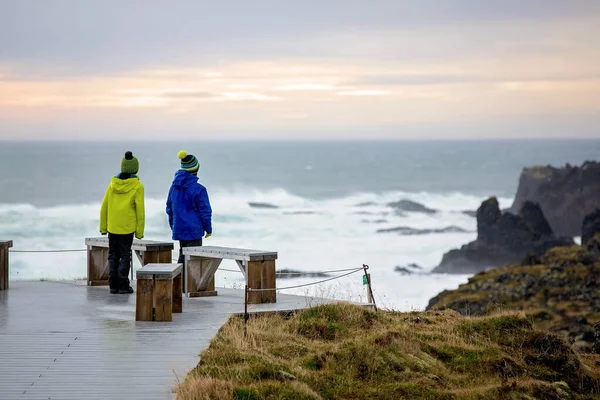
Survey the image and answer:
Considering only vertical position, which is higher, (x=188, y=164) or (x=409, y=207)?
(x=188, y=164)

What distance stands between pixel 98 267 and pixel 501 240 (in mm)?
48484

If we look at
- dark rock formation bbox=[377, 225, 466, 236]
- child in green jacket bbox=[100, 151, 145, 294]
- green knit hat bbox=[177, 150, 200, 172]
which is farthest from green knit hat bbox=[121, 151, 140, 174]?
dark rock formation bbox=[377, 225, 466, 236]

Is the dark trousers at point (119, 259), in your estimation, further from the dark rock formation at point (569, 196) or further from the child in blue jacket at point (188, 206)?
the dark rock formation at point (569, 196)

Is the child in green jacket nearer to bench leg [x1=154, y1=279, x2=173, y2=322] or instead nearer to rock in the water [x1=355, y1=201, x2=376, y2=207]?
bench leg [x1=154, y1=279, x2=173, y2=322]

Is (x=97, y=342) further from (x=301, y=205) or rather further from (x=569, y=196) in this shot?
(x=301, y=205)

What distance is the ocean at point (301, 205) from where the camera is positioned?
5203 cm

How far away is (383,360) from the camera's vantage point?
37.3ft

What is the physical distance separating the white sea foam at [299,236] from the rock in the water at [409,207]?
1.06 m

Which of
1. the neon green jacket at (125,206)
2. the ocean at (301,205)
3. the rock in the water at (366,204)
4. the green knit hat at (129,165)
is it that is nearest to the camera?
the green knit hat at (129,165)

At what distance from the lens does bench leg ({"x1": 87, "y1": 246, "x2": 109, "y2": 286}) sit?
53.3 ft

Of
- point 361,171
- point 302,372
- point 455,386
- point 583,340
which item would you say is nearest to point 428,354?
point 455,386

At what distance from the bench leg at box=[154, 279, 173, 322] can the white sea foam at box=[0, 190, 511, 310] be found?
22.3 m

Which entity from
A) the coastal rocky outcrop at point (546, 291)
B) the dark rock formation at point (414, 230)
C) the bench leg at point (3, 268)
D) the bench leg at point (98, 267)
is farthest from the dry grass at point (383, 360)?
the dark rock formation at point (414, 230)

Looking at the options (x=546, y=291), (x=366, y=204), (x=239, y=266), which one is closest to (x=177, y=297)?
(x=239, y=266)
